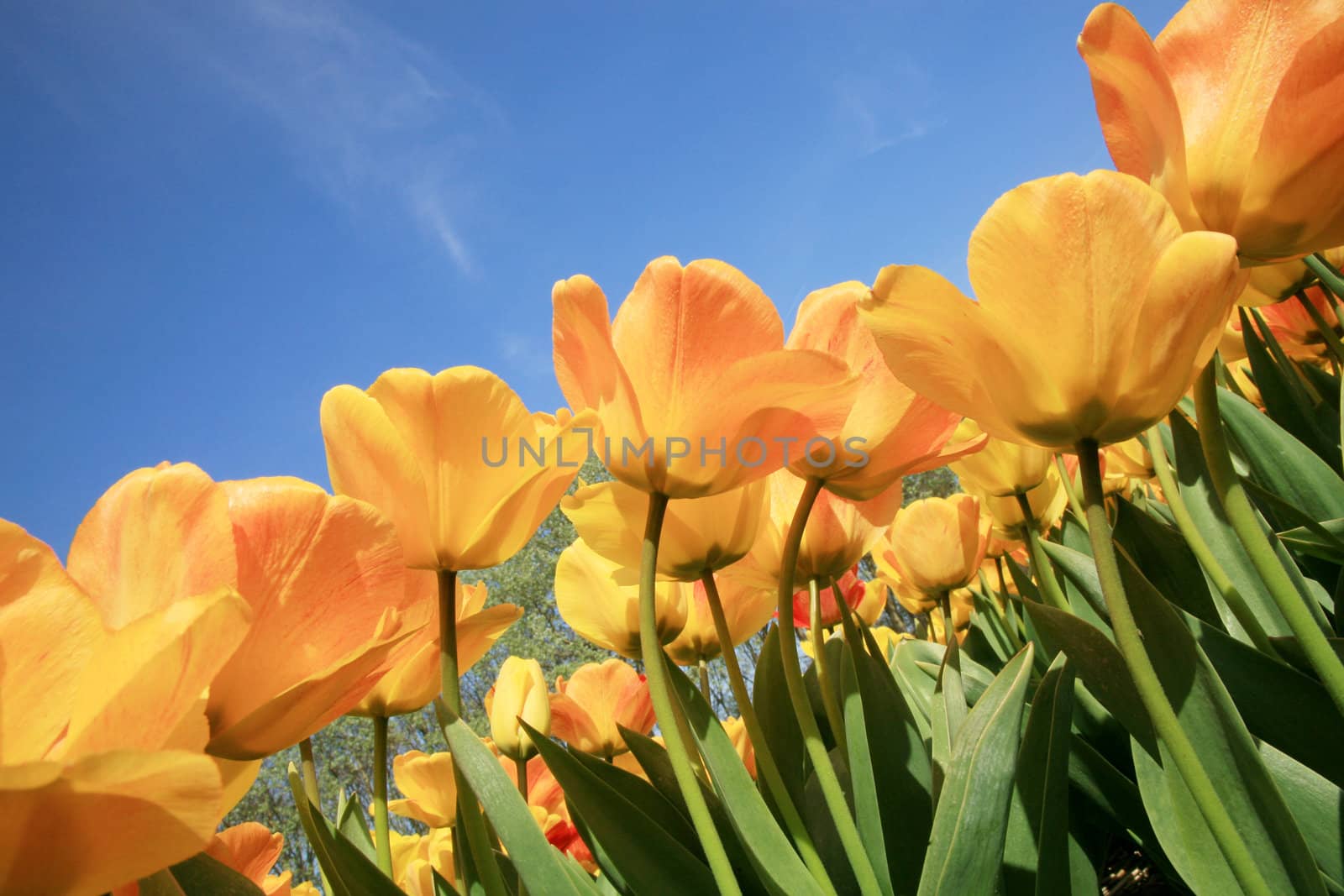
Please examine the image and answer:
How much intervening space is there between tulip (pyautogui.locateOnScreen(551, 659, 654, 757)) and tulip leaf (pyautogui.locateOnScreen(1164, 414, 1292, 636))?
827 millimetres

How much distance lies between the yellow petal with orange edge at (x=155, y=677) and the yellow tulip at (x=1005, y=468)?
1.01 meters

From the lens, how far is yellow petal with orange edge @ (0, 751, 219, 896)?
0.84 ft

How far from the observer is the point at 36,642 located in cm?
33

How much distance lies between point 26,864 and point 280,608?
0.18 meters

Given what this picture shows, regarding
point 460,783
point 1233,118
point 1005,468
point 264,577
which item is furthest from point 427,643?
point 1005,468

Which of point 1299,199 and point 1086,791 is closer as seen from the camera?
point 1299,199

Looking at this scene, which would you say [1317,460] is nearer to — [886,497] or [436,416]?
[886,497]

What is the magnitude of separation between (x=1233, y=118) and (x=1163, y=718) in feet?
1.27

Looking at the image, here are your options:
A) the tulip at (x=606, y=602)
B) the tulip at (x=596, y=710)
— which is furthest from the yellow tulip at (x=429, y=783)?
the tulip at (x=606, y=602)

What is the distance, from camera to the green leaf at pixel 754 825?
528mm

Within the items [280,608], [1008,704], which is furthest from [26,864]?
[1008,704]

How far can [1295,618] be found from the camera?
1.49ft

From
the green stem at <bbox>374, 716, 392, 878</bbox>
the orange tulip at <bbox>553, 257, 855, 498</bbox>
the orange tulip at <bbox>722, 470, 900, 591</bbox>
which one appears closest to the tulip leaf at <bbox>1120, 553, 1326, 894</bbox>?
the orange tulip at <bbox>553, 257, 855, 498</bbox>

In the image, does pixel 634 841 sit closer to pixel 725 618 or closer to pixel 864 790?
pixel 864 790
